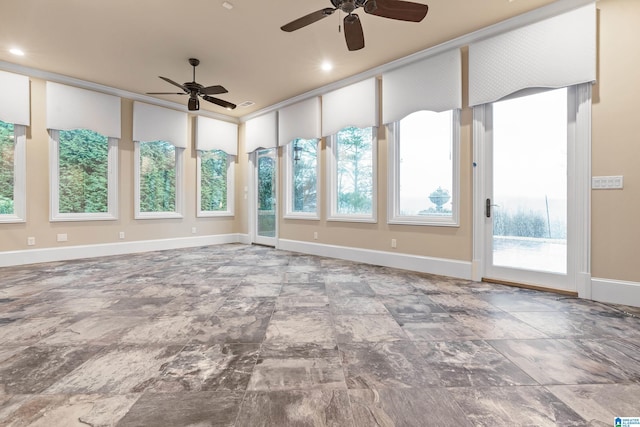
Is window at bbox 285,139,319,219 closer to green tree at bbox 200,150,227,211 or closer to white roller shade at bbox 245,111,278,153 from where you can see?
white roller shade at bbox 245,111,278,153

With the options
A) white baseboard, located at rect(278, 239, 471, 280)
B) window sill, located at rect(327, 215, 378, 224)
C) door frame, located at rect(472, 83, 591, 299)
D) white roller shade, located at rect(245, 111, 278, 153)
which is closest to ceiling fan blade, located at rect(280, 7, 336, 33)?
door frame, located at rect(472, 83, 591, 299)

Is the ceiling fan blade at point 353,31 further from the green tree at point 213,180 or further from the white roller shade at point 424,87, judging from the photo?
the green tree at point 213,180

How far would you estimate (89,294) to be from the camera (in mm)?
3135

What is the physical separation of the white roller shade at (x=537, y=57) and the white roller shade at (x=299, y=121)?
2.66m

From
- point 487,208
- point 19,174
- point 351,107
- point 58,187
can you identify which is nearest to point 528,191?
point 487,208

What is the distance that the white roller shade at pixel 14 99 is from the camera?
14.3ft

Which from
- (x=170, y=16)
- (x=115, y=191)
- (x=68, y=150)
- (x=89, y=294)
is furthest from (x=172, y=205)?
(x=170, y=16)

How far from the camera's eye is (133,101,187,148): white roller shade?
5.68 meters

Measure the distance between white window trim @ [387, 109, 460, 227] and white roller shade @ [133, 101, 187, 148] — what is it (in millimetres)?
4352

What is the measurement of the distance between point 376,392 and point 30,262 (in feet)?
18.9

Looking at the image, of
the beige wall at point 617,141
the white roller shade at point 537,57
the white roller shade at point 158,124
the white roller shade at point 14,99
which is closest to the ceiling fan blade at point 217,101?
the white roller shade at point 158,124

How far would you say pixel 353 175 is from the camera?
16.8 ft

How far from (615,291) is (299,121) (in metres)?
5.00

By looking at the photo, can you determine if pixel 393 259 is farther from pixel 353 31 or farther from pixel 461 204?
pixel 353 31
